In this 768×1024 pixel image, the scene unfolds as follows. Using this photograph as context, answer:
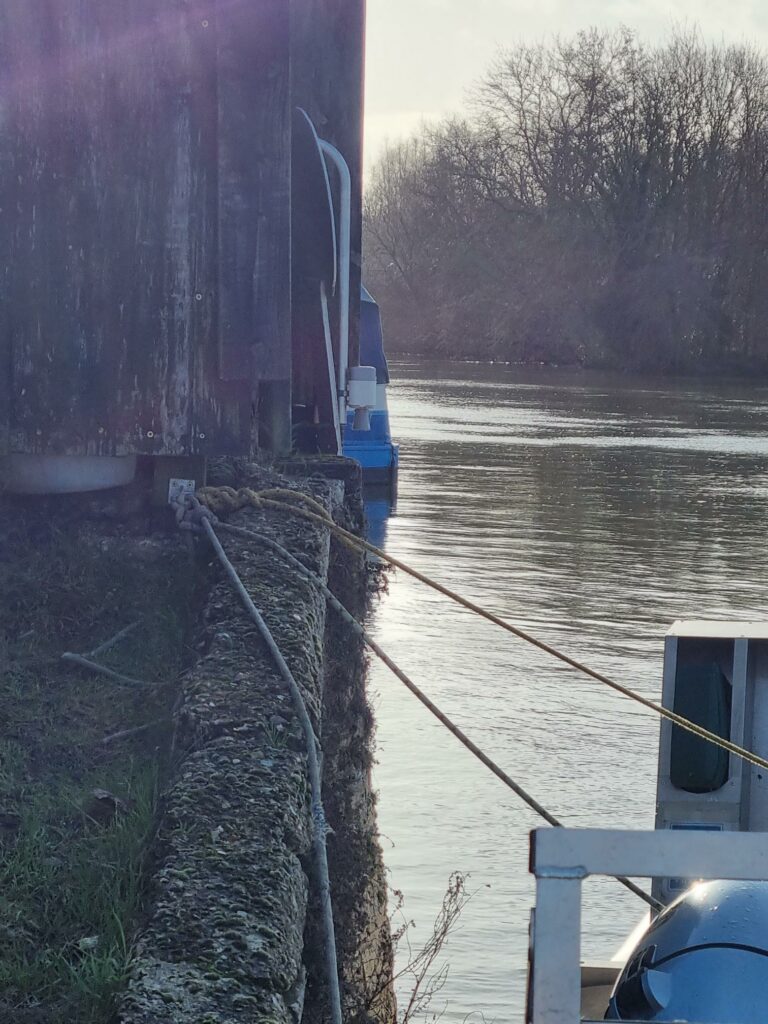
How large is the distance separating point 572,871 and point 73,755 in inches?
62.9

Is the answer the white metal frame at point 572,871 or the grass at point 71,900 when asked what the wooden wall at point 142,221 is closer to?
the grass at point 71,900

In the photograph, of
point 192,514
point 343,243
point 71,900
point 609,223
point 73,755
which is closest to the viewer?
point 71,900

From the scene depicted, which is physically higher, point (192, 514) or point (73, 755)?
point (192, 514)

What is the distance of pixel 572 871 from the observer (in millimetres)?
2418

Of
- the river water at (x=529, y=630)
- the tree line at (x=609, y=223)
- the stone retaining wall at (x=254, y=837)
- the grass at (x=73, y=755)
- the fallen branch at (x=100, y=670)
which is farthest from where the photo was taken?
the tree line at (x=609, y=223)

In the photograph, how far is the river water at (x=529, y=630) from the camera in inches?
280

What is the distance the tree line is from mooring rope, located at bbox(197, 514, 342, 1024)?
59.4 m

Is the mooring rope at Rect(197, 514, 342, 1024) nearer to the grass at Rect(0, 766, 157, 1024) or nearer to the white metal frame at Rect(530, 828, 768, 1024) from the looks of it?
the grass at Rect(0, 766, 157, 1024)

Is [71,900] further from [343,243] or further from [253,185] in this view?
[343,243]

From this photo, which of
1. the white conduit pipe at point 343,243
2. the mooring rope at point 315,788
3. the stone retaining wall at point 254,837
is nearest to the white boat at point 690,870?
the mooring rope at point 315,788

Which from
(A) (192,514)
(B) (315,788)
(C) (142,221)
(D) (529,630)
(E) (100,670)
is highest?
(C) (142,221)

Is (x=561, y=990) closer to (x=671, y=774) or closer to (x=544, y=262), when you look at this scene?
(x=671, y=774)

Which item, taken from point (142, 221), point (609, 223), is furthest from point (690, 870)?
point (609, 223)

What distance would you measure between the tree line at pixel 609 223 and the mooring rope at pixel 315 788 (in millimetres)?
59445
